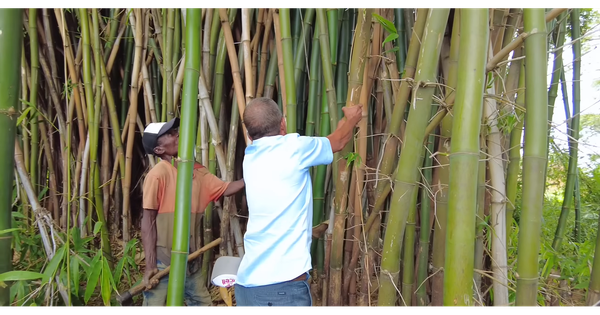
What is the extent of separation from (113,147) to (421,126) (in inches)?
86.0

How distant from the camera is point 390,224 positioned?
0.86 meters

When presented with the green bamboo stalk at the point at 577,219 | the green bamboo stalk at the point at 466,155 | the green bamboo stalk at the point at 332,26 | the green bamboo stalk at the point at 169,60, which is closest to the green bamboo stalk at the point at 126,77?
the green bamboo stalk at the point at 169,60

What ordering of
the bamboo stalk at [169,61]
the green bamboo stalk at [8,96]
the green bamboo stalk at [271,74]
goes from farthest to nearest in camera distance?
the bamboo stalk at [169,61] < the green bamboo stalk at [271,74] < the green bamboo stalk at [8,96]

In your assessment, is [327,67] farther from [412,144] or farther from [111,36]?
[111,36]

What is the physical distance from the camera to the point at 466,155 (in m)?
0.69

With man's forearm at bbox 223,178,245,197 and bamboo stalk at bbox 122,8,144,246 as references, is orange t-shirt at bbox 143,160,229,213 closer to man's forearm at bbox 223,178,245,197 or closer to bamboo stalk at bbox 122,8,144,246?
man's forearm at bbox 223,178,245,197

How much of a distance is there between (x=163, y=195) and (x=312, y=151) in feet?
2.49

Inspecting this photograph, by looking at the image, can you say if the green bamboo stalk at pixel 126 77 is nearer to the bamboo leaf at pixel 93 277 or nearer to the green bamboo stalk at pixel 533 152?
the bamboo leaf at pixel 93 277

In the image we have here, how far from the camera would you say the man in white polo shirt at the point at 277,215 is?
1064 millimetres

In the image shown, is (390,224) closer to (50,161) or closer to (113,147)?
(113,147)

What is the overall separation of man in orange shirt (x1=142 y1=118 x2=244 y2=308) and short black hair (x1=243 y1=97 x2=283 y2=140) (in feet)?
1.35

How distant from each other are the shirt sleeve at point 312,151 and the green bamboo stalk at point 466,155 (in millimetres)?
478

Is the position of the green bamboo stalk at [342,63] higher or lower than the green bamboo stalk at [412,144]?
higher

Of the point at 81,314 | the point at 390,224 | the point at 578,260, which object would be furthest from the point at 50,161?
the point at 578,260
